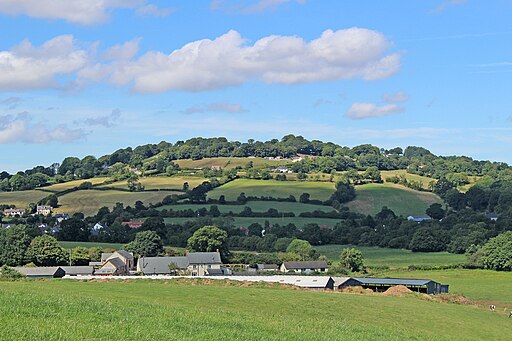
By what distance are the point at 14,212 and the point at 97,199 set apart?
16.3 metres

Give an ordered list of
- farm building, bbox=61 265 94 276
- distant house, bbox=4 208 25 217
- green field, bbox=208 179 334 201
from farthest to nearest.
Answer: green field, bbox=208 179 334 201 → distant house, bbox=4 208 25 217 → farm building, bbox=61 265 94 276

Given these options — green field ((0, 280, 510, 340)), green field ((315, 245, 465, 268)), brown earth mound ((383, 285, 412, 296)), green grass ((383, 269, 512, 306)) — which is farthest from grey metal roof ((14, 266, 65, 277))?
brown earth mound ((383, 285, 412, 296))

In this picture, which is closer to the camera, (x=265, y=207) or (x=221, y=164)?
(x=265, y=207)

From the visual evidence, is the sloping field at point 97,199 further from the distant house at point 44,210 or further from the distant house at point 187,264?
the distant house at point 187,264

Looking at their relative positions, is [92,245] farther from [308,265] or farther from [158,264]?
[308,265]

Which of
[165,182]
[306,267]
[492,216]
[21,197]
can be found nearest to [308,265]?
[306,267]

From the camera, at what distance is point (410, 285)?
70.5m

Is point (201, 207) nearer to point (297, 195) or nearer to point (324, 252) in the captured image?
point (297, 195)

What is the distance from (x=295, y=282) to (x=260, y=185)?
9272cm

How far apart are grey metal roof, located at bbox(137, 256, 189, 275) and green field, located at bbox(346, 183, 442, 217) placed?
61798mm

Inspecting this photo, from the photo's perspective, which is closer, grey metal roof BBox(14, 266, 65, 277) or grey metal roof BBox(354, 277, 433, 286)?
grey metal roof BBox(354, 277, 433, 286)

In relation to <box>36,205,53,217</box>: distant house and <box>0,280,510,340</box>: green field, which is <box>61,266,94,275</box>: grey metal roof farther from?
<box>36,205,53,217</box>: distant house

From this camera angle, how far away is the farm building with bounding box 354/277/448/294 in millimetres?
69500

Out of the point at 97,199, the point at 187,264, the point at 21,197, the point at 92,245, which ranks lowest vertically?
the point at 187,264
